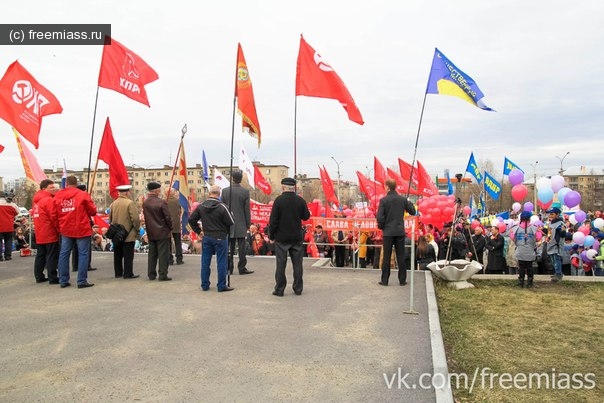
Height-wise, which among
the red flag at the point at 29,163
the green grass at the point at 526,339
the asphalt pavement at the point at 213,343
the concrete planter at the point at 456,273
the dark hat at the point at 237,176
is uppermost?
the red flag at the point at 29,163

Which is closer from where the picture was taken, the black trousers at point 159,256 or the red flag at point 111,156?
the black trousers at point 159,256

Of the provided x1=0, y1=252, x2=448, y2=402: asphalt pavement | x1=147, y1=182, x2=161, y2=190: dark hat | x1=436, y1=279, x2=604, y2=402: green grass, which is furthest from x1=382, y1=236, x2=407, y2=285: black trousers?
x1=147, y1=182, x2=161, y2=190: dark hat

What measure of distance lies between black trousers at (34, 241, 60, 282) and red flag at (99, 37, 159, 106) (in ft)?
12.6

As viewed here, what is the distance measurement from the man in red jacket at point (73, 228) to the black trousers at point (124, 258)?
3.09ft

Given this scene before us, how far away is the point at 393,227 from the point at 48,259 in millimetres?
6532

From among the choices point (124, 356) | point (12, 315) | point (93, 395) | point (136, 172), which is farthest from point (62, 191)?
point (136, 172)

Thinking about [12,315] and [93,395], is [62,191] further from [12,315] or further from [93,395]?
[93,395]

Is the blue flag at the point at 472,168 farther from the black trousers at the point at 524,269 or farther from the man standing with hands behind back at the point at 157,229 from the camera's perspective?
the man standing with hands behind back at the point at 157,229

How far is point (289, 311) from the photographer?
6512 mm

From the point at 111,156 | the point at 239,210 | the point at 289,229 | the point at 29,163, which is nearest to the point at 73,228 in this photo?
the point at 111,156

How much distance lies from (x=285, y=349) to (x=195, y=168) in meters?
117

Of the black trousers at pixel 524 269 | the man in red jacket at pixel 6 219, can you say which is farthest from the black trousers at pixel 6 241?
the black trousers at pixel 524 269

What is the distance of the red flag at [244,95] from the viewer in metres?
8.84

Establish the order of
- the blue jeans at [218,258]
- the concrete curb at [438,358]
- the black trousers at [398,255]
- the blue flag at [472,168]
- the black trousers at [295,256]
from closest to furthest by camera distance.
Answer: the concrete curb at [438,358]
the black trousers at [295,256]
the blue jeans at [218,258]
the black trousers at [398,255]
the blue flag at [472,168]
